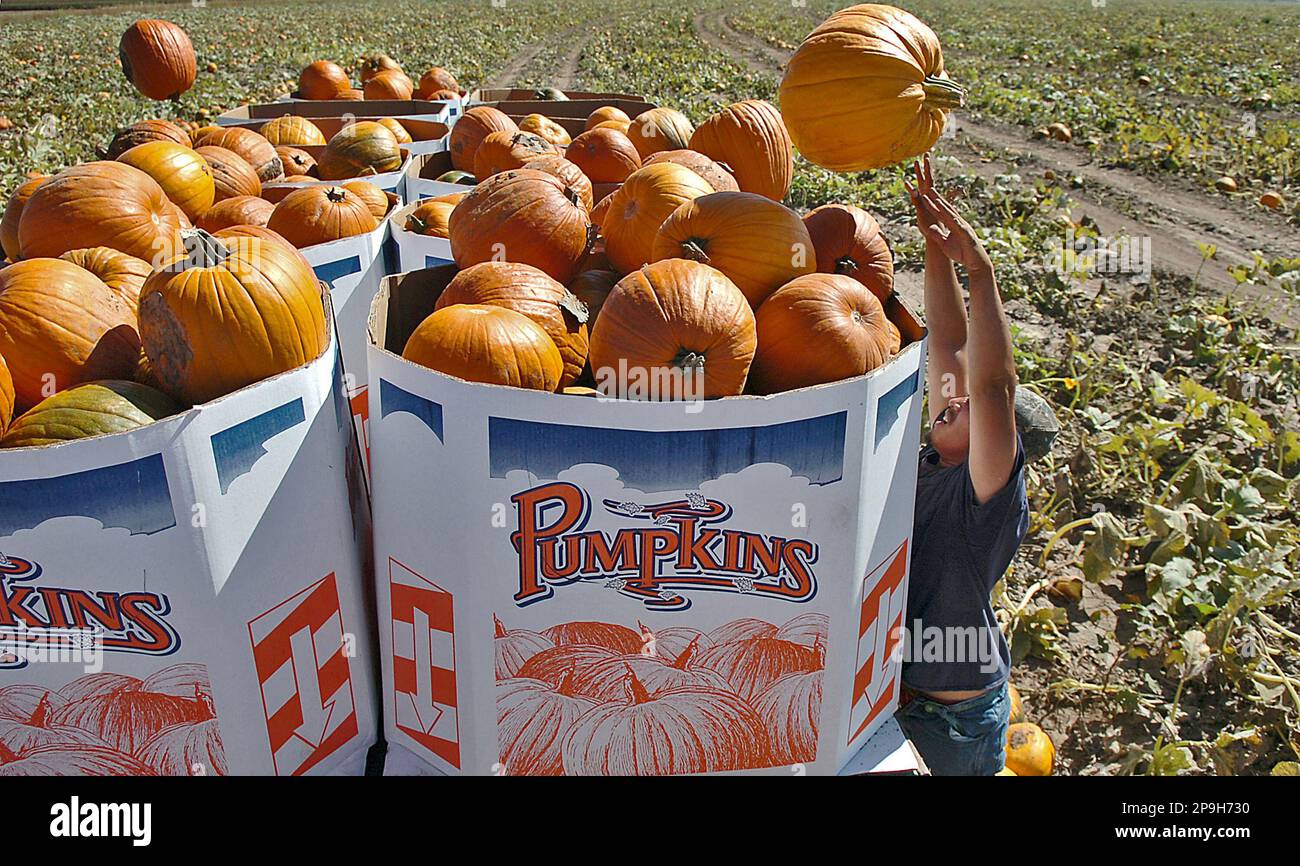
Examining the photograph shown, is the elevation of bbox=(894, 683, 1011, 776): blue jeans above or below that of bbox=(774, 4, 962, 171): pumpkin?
below

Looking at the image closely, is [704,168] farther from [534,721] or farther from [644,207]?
[534,721]

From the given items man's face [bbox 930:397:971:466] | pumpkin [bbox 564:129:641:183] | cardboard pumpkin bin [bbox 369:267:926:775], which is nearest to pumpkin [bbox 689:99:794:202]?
pumpkin [bbox 564:129:641:183]

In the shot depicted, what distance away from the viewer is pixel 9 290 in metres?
2.21

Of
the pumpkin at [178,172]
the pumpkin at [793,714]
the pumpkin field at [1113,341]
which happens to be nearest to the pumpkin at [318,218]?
the pumpkin field at [1113,341]

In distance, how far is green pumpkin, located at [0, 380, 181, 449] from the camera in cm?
189

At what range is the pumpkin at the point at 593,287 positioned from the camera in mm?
2688

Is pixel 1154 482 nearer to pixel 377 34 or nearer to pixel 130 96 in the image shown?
pixel 130 96

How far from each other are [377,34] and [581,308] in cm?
4097

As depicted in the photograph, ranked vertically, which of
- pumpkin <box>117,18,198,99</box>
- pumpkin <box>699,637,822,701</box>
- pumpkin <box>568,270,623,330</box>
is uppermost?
pumpkin <box>117,18,198,99</box>

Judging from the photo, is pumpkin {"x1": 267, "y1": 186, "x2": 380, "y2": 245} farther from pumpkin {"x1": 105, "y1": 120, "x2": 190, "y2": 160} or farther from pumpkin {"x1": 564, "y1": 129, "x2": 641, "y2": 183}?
pumpkin {"x1": 105, "y1": 120, "x2": 190, "y2": 160}

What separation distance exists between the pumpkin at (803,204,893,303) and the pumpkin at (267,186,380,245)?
1.75 metres

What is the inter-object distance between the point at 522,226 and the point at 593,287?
0.93 feet

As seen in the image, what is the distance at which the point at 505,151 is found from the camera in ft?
13.5
